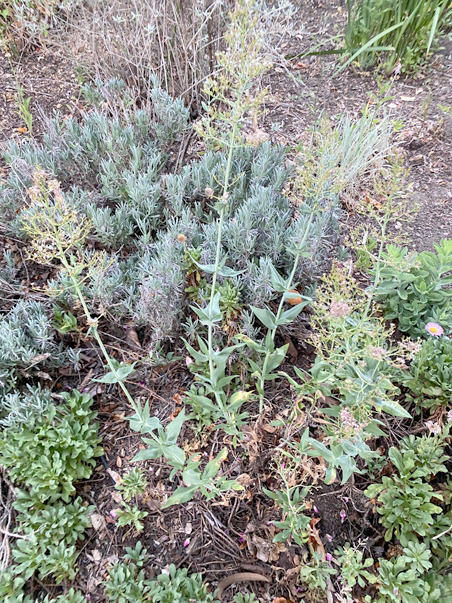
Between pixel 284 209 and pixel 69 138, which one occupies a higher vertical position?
pixel 69 138

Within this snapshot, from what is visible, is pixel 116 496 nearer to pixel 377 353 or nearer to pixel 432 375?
pixel 377 353

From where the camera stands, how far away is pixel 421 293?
205 cm

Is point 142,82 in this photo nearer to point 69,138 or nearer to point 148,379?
point 69,138

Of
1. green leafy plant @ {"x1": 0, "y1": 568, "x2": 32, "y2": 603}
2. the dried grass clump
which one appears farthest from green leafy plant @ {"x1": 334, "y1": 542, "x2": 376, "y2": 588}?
the dried grass clump

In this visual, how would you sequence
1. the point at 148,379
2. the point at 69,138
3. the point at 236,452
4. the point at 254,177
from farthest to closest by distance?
the point at 69,138 < the point at 254,177 < the point at 148,379 < the point at 236,452

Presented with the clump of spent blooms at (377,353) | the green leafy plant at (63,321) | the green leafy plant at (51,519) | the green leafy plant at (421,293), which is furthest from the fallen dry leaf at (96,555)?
the green leafy plant at (421,293)

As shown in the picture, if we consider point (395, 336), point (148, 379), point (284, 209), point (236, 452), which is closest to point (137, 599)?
point (236, 452)

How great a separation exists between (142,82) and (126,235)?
2.07 m

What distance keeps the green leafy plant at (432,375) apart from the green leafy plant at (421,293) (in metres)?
0.14

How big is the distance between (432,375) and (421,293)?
1.43 ft

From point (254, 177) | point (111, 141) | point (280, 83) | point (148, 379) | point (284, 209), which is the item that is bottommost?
point (148, 379)

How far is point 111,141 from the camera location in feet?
8.50

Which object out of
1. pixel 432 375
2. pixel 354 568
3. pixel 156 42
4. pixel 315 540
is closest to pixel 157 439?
pixel 315 540

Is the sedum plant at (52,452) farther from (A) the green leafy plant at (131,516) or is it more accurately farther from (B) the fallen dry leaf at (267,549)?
(B) the fallen dry leaf at (267,549)
